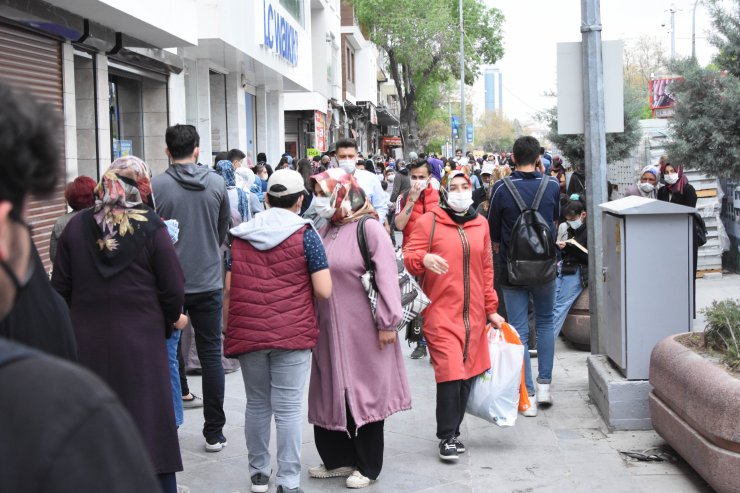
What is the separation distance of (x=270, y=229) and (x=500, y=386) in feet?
6.74

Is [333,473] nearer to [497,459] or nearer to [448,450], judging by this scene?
[448,450]

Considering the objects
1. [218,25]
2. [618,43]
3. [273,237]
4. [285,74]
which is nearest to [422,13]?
[285,74]

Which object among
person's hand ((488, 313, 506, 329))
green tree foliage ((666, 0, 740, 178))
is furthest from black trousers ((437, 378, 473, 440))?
green tree foliage ((666, 0, 740, 178))

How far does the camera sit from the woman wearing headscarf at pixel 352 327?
550cm

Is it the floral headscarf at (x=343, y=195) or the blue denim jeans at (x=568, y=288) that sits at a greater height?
the floral headscarf at (x=343, y=195)

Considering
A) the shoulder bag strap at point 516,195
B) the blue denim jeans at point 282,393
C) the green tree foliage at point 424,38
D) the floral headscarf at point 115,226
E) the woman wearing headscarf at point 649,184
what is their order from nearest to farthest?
the floral headscarf at point 115,226
the blue denim jeans at point 282,393
the shoulder bag strap at point 516,195
the woman wearing headscarf at point 649,184
the green tree foliage at point 424,38

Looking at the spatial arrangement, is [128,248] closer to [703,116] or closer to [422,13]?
[703,116]

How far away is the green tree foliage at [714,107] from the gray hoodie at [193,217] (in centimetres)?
374

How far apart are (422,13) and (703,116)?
151ft

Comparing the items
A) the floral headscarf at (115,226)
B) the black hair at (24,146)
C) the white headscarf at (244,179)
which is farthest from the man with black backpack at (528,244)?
the black hair at (24,146)

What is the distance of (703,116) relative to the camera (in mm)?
7367

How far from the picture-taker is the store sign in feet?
110

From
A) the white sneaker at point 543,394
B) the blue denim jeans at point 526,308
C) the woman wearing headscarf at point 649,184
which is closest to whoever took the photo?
the blue denim jeans at point 526,308

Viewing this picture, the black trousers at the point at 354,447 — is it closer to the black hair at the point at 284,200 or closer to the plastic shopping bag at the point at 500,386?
the plastic shopping bag at the point at 500,386
